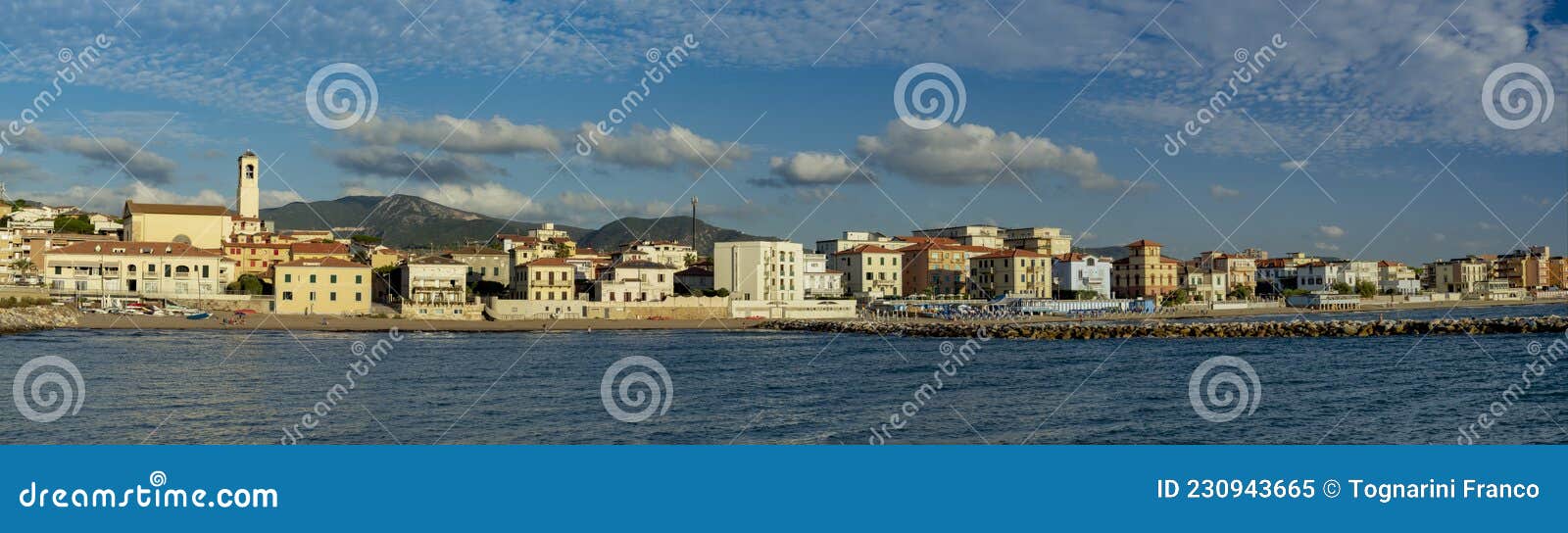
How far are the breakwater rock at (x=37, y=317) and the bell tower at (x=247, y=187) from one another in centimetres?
1644

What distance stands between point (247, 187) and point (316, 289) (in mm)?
15719

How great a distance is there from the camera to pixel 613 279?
38.4m

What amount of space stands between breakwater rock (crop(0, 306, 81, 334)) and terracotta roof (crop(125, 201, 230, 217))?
35.9 ft

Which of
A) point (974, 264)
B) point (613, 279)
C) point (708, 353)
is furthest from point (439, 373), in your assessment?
point (974, 264)

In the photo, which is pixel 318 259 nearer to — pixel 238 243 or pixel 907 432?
pixel 238 243

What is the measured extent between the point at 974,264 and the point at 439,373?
128 ft

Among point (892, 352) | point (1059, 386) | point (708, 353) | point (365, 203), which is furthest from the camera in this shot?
point (365, 203)

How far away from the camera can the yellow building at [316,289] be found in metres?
33.8

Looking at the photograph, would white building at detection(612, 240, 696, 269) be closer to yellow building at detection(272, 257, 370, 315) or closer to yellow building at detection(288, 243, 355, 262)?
yellow building at detection(288, 243, 355, 262)

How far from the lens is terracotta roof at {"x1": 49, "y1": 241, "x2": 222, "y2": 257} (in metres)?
34.8

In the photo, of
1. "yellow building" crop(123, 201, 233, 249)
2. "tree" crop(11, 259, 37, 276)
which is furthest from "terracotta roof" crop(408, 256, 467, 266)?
"tree" crop(11, 259, 37, 276)

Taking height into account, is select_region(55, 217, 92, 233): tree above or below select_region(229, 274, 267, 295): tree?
above

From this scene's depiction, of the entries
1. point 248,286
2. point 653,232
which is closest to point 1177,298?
point 248,286

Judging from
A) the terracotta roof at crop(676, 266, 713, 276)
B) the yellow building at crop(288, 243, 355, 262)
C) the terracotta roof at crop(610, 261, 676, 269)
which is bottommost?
the terracotta roof at crop(676, 266, 713, 276)
